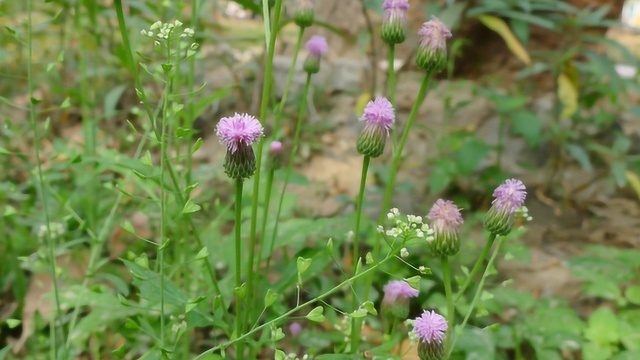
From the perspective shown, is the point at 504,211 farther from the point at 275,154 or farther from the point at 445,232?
the point at 275,154

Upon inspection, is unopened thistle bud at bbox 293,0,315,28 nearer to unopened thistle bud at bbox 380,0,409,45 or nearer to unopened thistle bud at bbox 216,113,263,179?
unopened thistle bud at bbox 380,0,409,45

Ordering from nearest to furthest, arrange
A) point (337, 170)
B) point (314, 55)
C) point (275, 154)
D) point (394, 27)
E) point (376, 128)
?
point (376, 128) → point (394, 27) → point (275, 154) → point (314, 55) → point (337, 170)

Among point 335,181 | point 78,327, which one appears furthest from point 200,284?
point 335,181

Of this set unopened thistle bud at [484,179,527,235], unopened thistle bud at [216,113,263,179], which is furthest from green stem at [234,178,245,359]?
unopened thistle bud at [484,179,527,235]

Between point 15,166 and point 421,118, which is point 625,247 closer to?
point 421,118

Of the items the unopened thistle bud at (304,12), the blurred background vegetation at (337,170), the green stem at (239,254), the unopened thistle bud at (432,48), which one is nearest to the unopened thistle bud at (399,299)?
the blurred background vegetation at (337,170)

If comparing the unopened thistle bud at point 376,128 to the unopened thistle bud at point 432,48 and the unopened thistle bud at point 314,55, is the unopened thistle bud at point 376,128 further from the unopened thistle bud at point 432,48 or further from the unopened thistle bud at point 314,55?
the unopened thistle bud at point 314,55

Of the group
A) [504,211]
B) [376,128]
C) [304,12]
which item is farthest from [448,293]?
[304,12]
